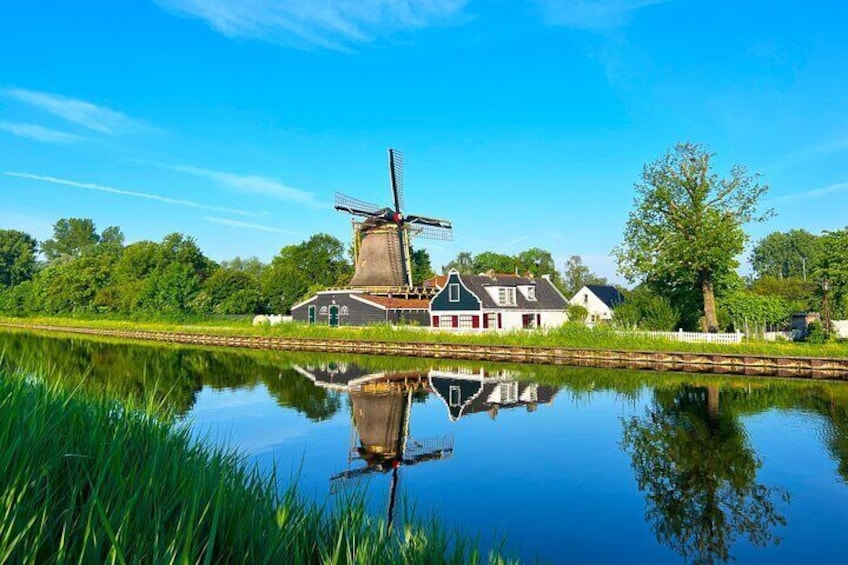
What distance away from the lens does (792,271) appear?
111 meters

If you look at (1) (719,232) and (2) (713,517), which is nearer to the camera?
(2) (713,517)

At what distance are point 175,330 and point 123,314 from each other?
529 inches

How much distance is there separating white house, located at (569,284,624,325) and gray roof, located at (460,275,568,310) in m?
4.24

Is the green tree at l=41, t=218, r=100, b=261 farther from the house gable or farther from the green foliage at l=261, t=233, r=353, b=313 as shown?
the house gable

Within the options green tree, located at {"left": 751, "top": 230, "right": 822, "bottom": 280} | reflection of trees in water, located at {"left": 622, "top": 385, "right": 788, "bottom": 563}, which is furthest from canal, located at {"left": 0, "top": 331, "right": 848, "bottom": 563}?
green tree, located at {"left": 751, "top": 230, "right": 822, "bottom": 280}

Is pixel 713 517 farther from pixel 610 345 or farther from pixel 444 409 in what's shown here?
pixel 610 345

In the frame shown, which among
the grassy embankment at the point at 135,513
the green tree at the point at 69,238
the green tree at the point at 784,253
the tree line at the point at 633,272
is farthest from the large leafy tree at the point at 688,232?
the green tree at the point at 69,238

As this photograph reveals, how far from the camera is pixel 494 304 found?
43.2 m

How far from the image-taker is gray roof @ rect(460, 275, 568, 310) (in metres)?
43.5

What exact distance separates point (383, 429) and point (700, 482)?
7957 mm

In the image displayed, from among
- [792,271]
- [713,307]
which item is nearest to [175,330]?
[713,307]

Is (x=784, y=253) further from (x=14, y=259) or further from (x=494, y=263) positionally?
(x=14, y=259)

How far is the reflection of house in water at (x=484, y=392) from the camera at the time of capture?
1920cm

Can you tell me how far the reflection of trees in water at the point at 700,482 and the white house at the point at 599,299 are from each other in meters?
32.1
